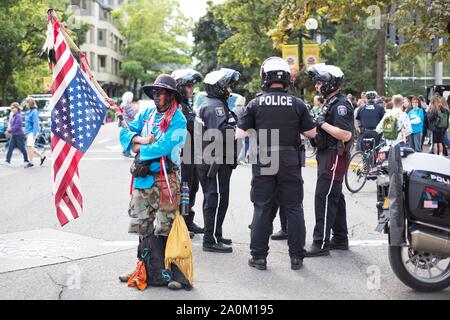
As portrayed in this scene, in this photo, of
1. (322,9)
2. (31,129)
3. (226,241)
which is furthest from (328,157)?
(31,129)

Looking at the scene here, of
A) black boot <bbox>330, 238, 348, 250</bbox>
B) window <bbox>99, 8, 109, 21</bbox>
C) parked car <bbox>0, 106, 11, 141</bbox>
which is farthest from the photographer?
window <bbox>99, 8, 109, 21</bbox>

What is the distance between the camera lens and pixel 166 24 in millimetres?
79562

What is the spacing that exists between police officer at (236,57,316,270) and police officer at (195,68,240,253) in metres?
0.66

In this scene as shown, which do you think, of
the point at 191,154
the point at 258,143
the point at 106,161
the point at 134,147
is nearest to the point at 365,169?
the point at 191,154

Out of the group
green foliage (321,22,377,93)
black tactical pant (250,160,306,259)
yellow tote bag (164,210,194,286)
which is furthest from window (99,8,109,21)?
yellow tote bag (164,210,194,286)

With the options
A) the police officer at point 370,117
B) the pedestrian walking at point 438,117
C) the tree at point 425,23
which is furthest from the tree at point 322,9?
the pedestrian walking at point 438,117

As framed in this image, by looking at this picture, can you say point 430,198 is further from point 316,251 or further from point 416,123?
point 416,123

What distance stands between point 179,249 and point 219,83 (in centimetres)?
220

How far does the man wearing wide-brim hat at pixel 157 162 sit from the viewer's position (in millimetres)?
5078

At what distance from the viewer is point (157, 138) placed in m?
5.11

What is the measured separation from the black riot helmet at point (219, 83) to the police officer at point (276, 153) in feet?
2.45

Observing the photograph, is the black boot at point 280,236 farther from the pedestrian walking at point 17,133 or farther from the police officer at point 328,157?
the pedestrian walking at point 17,133

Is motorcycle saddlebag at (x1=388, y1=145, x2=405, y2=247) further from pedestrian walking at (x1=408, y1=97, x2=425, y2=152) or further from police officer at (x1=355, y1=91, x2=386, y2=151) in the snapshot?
pedestrian walking at (x1=408, y1=97, x2=425, y2=152)

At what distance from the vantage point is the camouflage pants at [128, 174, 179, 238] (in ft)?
16.9
